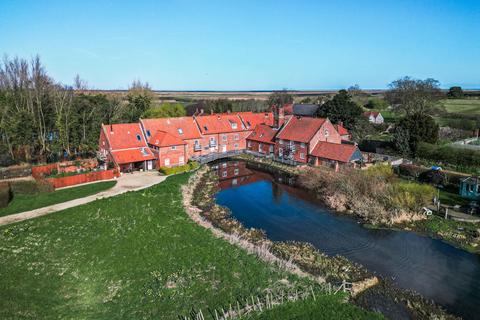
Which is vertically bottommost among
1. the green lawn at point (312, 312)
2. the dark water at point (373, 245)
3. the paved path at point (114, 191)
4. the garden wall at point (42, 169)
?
the dark water at point (373, 245)

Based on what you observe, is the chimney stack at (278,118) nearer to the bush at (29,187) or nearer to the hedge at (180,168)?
the hedge at (180,168)

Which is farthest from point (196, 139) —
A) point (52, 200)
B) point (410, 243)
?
point (410, 243)

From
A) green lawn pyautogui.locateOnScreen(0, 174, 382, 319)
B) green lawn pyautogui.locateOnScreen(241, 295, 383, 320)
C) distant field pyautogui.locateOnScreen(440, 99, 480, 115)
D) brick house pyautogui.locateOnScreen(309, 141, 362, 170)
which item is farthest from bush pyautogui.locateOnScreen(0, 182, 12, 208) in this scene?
distant field pyautogui.locateOnScreen(440, 99, 480, 115)

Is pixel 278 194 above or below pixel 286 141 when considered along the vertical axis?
below

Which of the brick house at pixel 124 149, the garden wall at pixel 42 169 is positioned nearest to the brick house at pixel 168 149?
the brick house at pixel 124 149

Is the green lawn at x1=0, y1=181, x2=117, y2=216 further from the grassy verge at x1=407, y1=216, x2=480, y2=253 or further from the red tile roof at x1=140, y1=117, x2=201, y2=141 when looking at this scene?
the grassy verge at x1=407, y1=216, x2=480, y2=253

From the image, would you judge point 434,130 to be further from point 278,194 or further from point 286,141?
point 278,194

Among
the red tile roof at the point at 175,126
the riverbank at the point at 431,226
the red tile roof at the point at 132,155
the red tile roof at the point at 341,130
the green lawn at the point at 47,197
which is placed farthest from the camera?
the red tile roof at the point at 341,130
